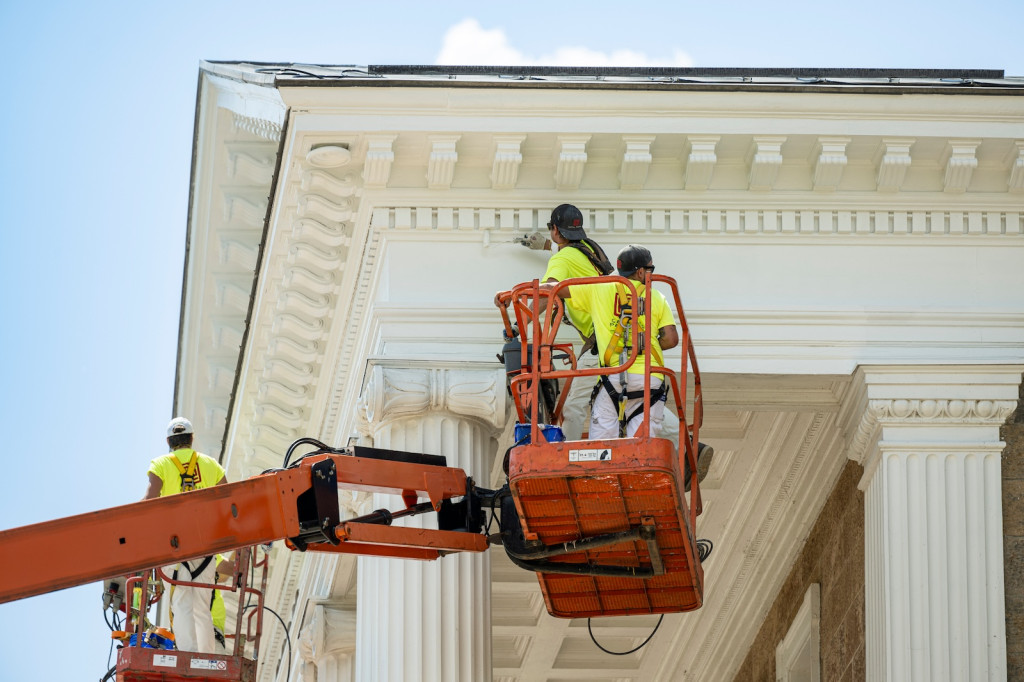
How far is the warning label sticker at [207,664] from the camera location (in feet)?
54.3

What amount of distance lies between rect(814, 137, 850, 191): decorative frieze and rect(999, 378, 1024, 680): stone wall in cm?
238

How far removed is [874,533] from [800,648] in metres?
3.99

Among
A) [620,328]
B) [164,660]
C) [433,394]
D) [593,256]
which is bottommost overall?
[164,660]

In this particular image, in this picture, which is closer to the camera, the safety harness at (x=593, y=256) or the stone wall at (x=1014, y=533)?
the safety harness at (x=593, y=256)

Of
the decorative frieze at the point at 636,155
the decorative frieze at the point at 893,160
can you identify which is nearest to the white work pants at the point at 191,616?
the decorative frieze at the point at 636,155

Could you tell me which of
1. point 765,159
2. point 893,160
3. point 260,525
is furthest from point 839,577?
point 260,525

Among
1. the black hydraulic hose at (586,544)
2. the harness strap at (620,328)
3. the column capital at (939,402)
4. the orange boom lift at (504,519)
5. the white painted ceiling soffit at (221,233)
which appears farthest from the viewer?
the white painted ceiling soffit at (221,233)

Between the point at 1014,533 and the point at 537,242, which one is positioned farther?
the point at 537,242

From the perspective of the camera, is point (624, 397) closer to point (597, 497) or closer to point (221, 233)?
point (597, 497)

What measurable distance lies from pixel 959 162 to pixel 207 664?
24.4ft

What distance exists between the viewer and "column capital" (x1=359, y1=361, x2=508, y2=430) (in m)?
17.0

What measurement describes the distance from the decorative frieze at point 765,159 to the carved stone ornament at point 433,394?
2790mm

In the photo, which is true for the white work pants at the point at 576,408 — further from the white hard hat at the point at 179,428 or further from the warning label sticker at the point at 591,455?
the white hard hat at the point at 179,428

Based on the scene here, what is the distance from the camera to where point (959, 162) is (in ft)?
58.2
